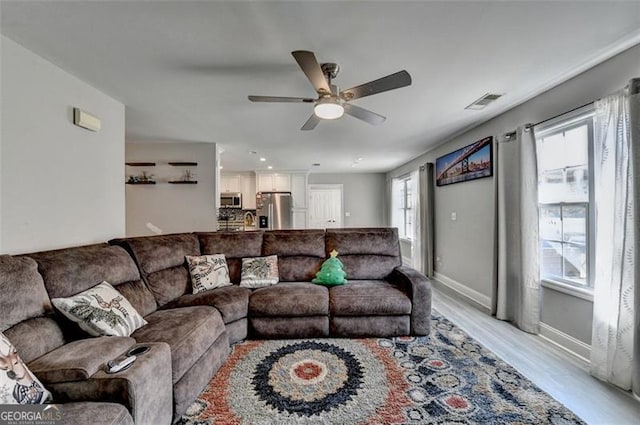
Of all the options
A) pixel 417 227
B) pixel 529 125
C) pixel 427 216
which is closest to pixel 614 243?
pixel 529 125

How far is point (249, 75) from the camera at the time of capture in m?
2.42

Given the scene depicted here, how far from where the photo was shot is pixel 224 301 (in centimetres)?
260

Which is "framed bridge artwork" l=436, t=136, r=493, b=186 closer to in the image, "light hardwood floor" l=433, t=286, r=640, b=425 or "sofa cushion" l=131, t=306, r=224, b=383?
"light hardwood floor" l=433, t=286, r=640, b=425

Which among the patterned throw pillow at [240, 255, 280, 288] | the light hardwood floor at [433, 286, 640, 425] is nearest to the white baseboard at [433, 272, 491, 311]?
the light hardwood floor at [433, 286, 640, 425]

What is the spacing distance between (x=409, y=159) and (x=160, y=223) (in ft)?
17.2

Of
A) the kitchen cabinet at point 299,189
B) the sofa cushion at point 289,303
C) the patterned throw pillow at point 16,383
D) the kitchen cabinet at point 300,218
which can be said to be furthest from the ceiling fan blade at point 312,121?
the kitchen cabinet at point 300,218

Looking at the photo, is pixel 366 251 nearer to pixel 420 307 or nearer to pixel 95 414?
pixel 420 307

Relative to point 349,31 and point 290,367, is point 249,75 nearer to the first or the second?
point 349,31

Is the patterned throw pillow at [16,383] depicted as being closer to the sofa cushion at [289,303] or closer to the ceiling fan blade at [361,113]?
the sofa cushion at [289,303]

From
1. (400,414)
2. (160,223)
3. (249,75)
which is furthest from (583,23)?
(160,223)

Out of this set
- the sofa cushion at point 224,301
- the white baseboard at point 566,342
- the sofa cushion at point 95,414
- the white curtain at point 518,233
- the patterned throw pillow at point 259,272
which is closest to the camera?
the sofa cushion at point 95,414

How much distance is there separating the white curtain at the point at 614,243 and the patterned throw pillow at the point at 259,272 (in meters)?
2.83

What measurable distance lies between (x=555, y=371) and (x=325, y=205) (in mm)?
6945

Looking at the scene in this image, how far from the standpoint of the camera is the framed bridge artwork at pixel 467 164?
3.63m
